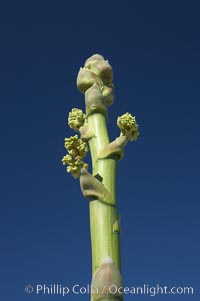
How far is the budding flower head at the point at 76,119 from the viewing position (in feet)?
11.7

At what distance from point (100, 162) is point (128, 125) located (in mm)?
391

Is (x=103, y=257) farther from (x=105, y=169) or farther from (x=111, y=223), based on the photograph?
(x=105, y=169)

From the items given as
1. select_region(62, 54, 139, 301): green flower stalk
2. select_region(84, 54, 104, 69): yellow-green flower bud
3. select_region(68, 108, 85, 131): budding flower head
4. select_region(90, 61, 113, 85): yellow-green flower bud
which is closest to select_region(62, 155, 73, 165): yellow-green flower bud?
select_region(62, 54, 139, 301): green flower stalk

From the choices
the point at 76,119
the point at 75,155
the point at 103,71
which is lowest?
the point at 75,155

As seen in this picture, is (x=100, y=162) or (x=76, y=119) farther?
(x=76, y=119)

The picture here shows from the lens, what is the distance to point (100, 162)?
10.3 feet

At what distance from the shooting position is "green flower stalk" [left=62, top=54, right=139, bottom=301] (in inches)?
104

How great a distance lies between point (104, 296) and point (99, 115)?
150cm

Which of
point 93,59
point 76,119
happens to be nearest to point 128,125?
point 76,119

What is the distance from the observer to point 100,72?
3.78 metres

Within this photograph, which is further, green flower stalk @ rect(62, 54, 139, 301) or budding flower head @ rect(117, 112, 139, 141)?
budding flower head @ rect(117, 112, 139, 141)

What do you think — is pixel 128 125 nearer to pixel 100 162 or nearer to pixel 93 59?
pixel 100 162

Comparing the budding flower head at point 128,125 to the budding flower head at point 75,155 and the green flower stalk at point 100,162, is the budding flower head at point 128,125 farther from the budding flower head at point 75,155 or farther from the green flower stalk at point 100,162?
the budding flower head at point 75,155

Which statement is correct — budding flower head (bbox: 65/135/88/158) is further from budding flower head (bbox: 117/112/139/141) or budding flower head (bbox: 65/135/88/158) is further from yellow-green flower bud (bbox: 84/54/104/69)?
yellow-green flower bud (bbox: 84/54/104/69)
